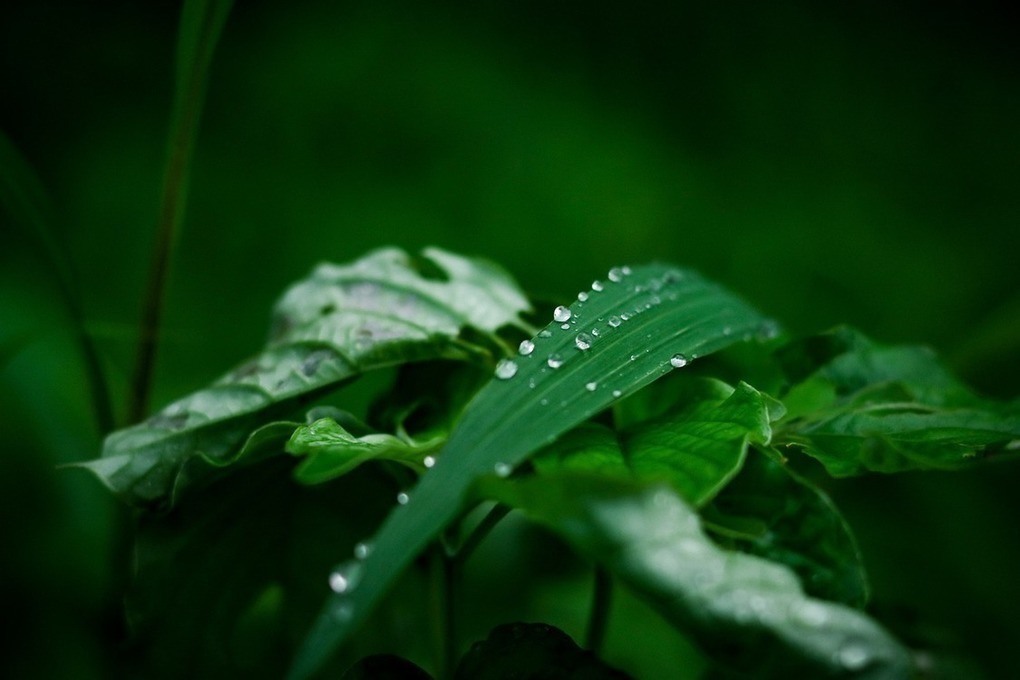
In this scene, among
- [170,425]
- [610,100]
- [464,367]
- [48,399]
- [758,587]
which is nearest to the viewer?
[758,587]

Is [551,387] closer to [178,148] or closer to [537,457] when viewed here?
[537,457]

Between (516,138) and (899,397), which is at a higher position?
(516,138)

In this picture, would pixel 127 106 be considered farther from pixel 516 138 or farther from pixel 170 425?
pixel 170 425

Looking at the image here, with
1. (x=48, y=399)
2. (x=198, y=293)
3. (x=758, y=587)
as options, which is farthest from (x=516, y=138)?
(x=758, y=587)

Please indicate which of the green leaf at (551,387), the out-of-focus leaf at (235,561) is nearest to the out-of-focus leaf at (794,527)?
the green leaf at (551,387)

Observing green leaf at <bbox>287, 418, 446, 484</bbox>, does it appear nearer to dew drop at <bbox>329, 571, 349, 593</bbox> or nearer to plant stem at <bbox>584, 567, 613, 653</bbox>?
dew drop at <bbox>329, 571, 349, 593</bbox>

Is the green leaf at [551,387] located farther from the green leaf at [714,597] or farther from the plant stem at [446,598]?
the plant stem at [446,598]
